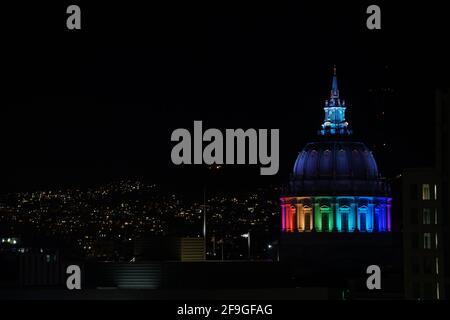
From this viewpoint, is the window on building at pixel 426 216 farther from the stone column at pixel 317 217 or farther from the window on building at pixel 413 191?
the stone column at pixel 317 217

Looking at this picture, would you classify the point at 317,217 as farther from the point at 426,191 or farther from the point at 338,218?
the point at 426,191

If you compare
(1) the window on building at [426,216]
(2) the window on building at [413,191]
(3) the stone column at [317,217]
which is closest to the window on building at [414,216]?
(1) the window on building at [426,216]

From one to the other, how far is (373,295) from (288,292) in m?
40.6

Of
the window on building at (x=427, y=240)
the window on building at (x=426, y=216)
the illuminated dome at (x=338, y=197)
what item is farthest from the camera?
the illuminated dome at (x=338, y=197)

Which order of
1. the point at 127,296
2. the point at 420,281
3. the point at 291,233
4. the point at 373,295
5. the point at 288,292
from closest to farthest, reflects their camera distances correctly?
the point at 127,296 < the point at 288,292 < the point at 420,281 < the point at 373,295 < the point at 291,233

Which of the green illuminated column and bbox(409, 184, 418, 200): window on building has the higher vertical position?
bbox(409, 184, 418, 200): window on building

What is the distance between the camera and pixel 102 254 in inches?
5531

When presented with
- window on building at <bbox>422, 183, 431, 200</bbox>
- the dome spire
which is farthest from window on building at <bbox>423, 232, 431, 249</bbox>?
the dome spire

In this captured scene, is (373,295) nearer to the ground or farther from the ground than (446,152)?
nearer to the ground

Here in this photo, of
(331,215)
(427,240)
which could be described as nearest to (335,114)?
(331,215)

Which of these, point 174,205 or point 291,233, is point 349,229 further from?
point 174,205

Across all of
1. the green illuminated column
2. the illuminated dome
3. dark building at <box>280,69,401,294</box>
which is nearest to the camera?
dark building at <box>280,69,401,294</box>

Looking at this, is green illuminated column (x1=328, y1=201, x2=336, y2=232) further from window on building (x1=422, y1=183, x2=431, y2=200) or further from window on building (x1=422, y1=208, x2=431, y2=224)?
window on building (x1=422, y1=208, x2=431, y2=224)
